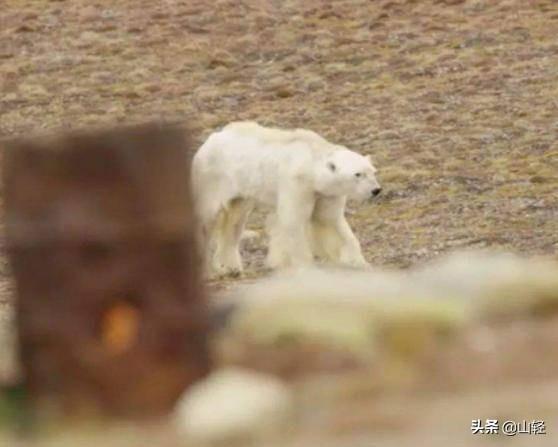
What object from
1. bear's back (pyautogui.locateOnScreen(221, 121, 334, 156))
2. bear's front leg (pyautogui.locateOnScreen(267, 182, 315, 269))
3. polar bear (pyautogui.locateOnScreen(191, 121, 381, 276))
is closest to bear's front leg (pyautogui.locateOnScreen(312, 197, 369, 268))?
polar bear (pyautogui.locateOnScreen(191, 121, 381, 276))

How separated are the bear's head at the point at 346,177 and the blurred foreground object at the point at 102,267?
8461mm

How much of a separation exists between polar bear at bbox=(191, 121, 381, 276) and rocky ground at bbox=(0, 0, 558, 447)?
56cm

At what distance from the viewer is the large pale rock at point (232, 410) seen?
602 cm

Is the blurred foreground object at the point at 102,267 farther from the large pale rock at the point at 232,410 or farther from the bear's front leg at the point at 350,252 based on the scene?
the bear's front leg at the point at 350,252

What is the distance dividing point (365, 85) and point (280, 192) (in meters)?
7.33

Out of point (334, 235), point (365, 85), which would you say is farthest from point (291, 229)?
point (365, 85)

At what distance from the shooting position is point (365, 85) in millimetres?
22172

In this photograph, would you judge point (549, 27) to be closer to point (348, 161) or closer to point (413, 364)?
point (348, 161)

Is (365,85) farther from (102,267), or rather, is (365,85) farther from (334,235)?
(102,267)

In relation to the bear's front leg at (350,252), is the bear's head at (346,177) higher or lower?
higher

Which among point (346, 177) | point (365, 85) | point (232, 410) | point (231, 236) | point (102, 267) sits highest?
point (102, 267)

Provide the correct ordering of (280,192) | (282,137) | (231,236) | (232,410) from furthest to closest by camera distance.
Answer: (231,236) → (282,137) → (280,192) → (232,410)

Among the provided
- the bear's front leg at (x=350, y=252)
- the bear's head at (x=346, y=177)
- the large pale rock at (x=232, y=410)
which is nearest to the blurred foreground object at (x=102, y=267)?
the large pale rock at (x=232, y=410)

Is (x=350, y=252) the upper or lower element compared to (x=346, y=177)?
lower
